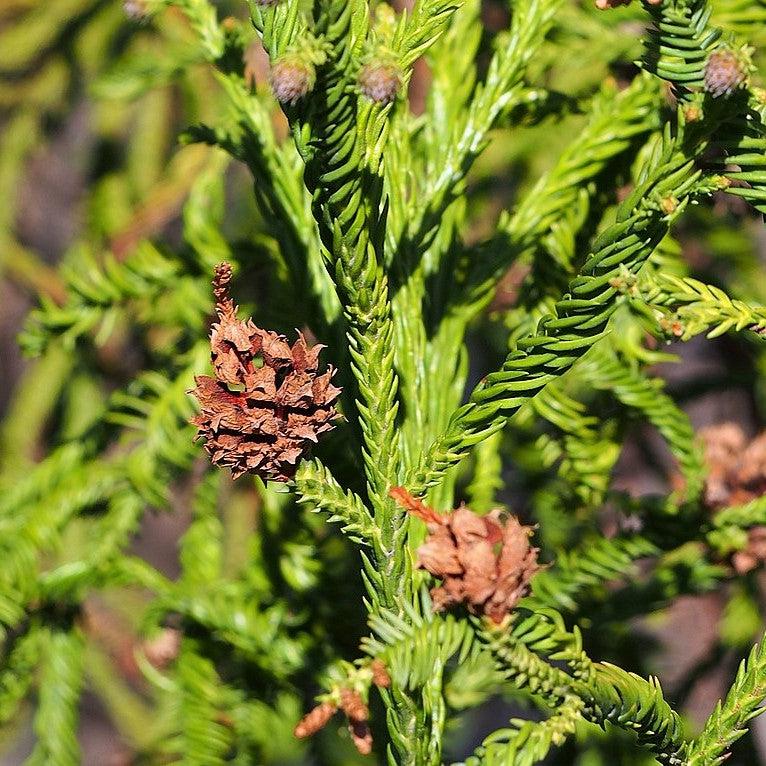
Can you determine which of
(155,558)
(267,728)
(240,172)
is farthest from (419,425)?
(155,558)

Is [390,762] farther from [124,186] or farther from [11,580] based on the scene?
[124,186]

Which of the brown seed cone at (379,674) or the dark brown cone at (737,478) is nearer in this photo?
the brown seed cone at (379,674)

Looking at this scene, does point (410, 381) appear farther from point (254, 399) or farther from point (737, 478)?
point (737, 478)

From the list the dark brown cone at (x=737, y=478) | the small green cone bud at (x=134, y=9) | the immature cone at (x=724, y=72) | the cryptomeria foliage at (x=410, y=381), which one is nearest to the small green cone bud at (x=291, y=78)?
the cryptomeria foliage at (x=410, y=381)

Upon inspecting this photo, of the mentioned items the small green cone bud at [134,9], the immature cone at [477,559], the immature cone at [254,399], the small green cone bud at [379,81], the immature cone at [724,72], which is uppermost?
the small green cone bud at [379,81]

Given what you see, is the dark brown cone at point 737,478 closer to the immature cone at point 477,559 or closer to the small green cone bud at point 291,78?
the immature cone at point 477,559

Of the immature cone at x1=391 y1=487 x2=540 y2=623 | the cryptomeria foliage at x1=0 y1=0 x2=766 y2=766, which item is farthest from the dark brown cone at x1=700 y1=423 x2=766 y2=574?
the immature cone at x1=391 y1=487 x2=540 y2=623

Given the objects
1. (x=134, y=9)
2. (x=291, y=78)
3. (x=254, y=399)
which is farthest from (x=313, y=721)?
(x=134, y=9)
